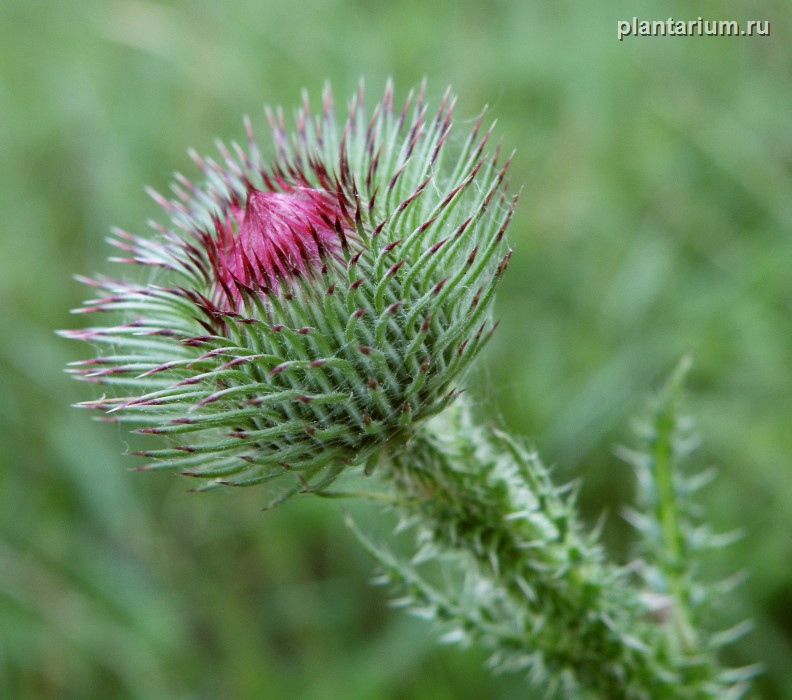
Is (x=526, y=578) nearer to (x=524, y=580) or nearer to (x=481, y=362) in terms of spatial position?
(x=524, y=580)

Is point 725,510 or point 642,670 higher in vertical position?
point 725,510

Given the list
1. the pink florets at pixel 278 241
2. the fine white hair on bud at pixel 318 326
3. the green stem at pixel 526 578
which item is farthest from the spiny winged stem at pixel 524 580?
the pink florets at pixel 278 241

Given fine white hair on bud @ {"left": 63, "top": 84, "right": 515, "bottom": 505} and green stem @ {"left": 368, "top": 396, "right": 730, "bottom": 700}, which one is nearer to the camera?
fine white hair on bud @ {"left": 63, "top": 84, "right": 515, "bottom": 505}

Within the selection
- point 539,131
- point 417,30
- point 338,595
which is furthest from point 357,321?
point 417,30

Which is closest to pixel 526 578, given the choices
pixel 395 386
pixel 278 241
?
pixel 395 386

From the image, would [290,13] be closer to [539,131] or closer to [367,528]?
[539,131]

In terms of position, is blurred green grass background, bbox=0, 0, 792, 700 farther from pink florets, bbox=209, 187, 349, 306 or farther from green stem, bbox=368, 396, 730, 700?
pink florets, bbox=209, 187, 349, 306

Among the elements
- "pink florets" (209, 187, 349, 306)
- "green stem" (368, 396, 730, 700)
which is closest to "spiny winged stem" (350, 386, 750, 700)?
"green stem" (368, 396, 730, 700)
